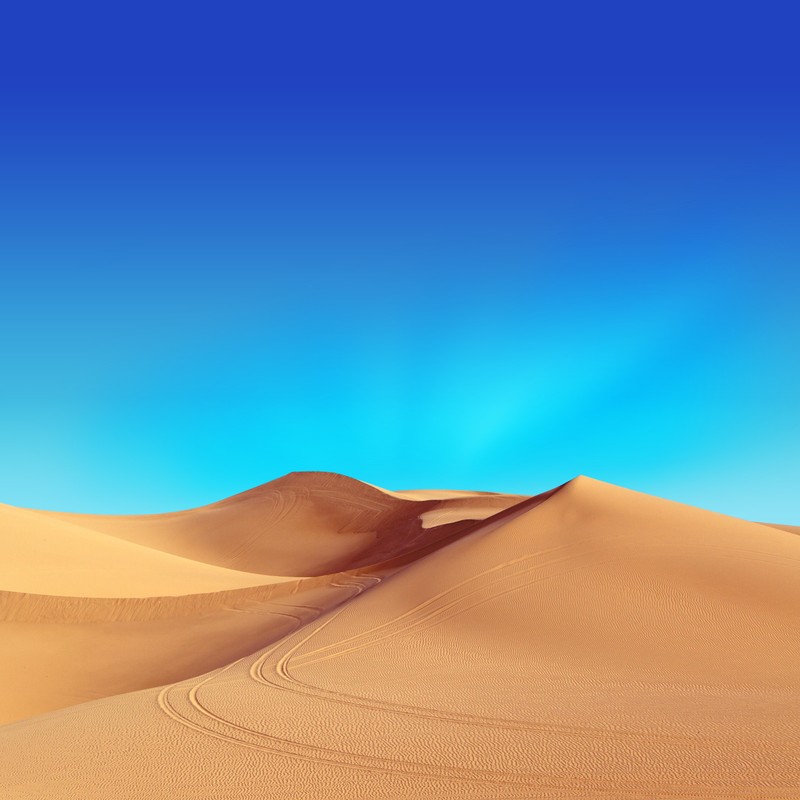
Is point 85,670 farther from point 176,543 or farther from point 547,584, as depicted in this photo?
point 176,543

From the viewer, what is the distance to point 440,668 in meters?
11.8

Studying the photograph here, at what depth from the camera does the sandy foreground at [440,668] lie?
671 centimetres

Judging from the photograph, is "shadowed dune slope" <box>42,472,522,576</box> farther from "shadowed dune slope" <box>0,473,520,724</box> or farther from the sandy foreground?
the sandy foreground

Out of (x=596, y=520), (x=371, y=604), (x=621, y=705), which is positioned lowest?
(x=621, y=705)

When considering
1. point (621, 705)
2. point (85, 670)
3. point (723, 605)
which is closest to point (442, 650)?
point (621, 705)

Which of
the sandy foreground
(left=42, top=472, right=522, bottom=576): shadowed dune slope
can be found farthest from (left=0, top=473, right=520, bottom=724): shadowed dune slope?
(left=42, top=472, right=522, bottom=576): shadowed dune slope

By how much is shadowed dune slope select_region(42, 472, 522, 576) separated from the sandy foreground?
1380cm

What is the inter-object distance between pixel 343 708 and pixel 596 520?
11.0 m

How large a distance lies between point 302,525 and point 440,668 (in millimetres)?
35383

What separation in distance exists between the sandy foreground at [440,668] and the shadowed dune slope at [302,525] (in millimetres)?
13797

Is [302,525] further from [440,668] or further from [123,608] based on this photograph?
[440,668]

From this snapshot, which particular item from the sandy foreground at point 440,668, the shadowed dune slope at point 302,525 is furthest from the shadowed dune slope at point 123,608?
the shadowed dune slope at point 302,525

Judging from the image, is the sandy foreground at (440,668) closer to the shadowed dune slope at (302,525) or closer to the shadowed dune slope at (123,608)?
the shadowed dune slope at (123,608)

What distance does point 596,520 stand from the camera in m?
18.4
